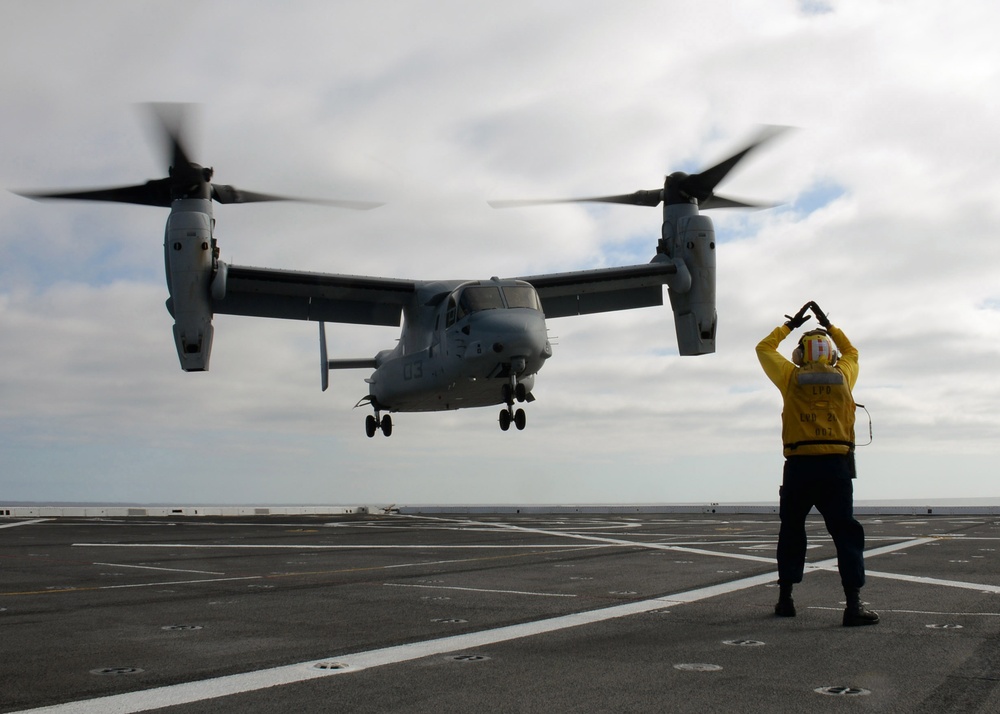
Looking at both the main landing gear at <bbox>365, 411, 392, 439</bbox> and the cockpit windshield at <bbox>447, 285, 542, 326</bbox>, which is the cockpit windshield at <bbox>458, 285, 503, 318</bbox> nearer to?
the cockpit windshield at <bbox>447, 285, 542, 326</bbox>

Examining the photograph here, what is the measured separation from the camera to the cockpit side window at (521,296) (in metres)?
25.0

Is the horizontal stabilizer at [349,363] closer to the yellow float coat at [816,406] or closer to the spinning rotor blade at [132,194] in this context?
the spinning rotor blade at [132,194]

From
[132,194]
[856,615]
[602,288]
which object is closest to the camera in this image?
[856,615]

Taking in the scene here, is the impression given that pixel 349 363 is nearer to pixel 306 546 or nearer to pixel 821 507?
pixel 306 546

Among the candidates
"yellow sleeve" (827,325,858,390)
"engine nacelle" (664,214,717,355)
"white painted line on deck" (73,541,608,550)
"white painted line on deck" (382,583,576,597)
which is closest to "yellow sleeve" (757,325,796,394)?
"yellow sleeve" (827,325,858,390)

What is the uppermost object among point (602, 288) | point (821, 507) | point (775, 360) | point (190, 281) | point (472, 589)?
point (602, 288)

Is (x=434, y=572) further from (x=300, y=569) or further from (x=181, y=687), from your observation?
(x=181, y=687)

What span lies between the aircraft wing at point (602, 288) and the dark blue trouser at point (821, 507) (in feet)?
74.3

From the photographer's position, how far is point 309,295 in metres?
29.5

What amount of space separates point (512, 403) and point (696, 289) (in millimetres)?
7149

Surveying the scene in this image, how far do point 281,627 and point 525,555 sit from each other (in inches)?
272

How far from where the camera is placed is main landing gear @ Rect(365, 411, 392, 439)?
34.9 meters

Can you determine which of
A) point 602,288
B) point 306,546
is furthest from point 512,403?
point 306,546

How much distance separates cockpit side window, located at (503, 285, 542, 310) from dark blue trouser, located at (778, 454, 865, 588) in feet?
60.6
